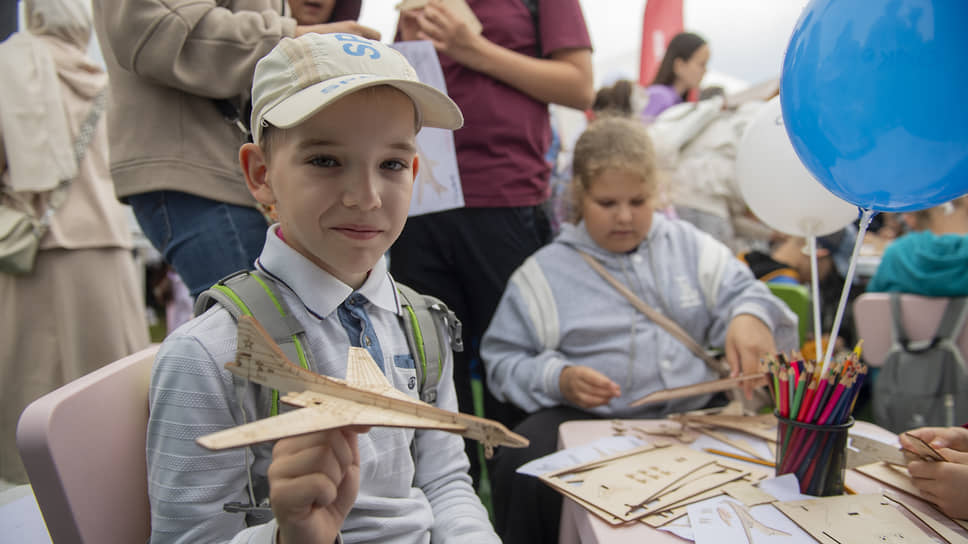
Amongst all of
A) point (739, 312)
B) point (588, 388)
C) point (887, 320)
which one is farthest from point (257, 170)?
point (887, 320)

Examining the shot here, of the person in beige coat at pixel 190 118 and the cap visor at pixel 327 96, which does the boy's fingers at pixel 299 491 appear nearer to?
the cap visor at pixel 327 96

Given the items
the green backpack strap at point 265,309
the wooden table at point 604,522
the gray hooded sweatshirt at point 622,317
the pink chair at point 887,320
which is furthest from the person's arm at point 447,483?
the pink chair at point 887,320

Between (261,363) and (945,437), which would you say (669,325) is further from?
(261,363)

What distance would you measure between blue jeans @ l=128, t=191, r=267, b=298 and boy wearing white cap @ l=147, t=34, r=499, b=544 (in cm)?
27

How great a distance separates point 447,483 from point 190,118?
0.78 metres

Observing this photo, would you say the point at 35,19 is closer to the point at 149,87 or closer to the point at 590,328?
the point at 149,87

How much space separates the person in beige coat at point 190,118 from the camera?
0.95m

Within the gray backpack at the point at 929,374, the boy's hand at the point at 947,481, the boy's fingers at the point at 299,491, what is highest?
the boy's fingers at the point at 299,491

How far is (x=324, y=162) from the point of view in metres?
0.71

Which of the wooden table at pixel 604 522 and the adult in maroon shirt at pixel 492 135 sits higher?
the adult in maroon shirt at pixel 492 135

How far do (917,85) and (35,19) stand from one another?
2.28 m

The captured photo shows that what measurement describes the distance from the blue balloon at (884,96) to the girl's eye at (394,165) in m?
0.56

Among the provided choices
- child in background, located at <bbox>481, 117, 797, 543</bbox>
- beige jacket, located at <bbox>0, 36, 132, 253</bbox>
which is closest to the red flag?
child in background, located at <bbox>481, 117, 797, 543</bbox>

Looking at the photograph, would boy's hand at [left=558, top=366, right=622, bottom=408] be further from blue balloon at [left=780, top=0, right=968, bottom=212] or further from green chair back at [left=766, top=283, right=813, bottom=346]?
green chair back at [left=766, top=283, right=813, bottom=346]
